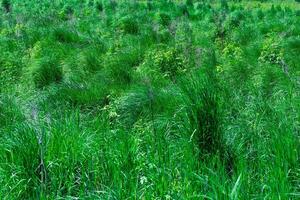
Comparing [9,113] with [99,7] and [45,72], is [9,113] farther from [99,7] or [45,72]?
[99,7]

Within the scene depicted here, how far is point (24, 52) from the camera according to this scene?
32.4 ft

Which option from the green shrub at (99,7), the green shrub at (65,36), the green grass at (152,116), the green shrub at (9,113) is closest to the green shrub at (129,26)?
the green grass at (152,116)

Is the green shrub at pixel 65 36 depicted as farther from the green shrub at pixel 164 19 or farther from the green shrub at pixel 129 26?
the green shrub at pixel 164 19

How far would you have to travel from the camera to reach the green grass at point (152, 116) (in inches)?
161

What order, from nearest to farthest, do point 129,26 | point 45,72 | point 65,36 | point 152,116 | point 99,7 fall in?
1. point 152,116
2. point 45,72
3. point 65,36
4. point 129,26
5. point 99,7

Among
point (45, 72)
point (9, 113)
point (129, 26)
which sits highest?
point (9, 113)

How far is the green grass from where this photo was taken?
13.4 ft

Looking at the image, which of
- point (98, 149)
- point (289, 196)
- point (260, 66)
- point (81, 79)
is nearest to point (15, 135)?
point (98, 149)

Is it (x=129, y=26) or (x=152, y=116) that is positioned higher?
(x=152, y=116)

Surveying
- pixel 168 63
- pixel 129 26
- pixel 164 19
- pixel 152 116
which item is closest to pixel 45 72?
pixel 168 63

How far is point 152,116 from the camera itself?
473cm

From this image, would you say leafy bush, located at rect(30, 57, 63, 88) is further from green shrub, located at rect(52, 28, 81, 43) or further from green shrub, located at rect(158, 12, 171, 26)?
green shrub, located at rect(158, 12, 171, 26)

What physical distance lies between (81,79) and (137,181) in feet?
13.0

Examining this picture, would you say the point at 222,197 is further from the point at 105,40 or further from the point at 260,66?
the point at 105,40
